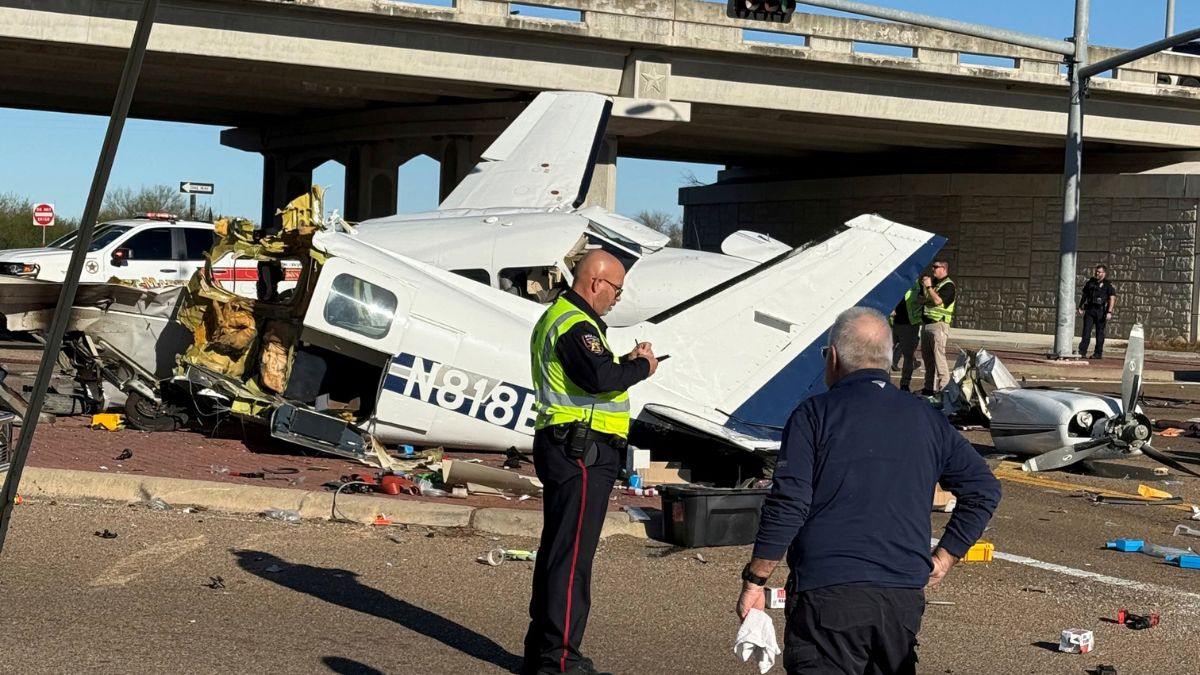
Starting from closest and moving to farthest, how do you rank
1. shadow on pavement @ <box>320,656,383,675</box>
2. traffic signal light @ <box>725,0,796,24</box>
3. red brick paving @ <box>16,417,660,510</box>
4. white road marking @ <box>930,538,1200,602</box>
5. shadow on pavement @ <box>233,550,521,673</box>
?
shadow on pavement @ <box>320,656,383,675</box>, shadow on pavement @ <box>233,550,521,673</box>, white road marking @ <box>930,538,1200,602</box>, red brick paving @ <box>16,417,660,510</box>, traffic signal light @ <box>725,0,796,24</box>

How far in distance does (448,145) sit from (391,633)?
30.3m

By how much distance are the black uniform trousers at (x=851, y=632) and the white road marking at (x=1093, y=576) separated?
4792mm

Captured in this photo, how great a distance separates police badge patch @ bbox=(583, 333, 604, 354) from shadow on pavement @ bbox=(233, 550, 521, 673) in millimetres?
1485

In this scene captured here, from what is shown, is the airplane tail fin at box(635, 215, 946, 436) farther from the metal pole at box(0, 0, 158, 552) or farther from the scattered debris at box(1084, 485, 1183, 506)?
the metal pole at box(0, 0, 158, 552)

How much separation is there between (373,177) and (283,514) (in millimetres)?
32086

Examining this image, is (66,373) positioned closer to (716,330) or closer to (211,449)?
(211,449)

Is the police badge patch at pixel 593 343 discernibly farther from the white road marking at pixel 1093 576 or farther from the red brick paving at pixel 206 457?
the red brick paving at pixel 206 457

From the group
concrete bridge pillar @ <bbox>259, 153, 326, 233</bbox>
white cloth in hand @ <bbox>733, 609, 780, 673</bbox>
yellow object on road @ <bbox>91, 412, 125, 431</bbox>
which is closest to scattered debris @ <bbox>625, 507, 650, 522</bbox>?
white cloth in hand @ <bbox>733, 609, 780, 673</bbox>

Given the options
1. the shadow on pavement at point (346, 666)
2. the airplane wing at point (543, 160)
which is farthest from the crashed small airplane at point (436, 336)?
the airplane wing at point (543, 160)

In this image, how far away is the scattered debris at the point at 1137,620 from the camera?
7.44 meters

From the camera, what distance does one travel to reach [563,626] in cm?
589

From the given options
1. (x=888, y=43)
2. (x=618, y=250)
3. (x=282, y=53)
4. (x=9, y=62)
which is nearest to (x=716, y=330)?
(x=618, y=250)

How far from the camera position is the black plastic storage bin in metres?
8.92

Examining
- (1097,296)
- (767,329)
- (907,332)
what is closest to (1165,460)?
(767,329)
